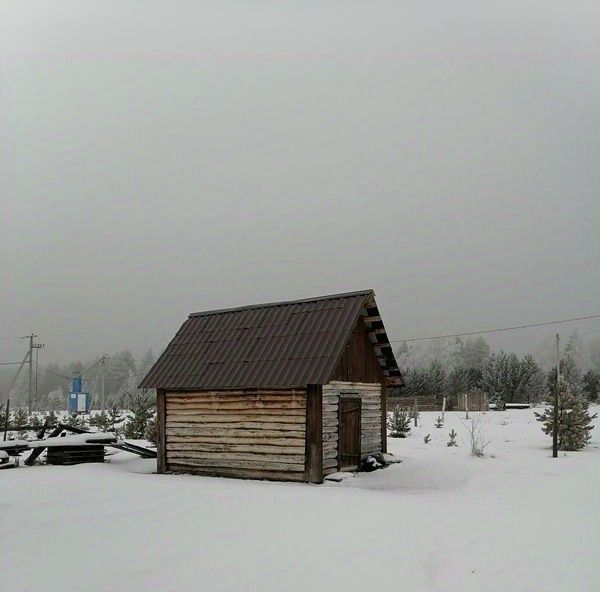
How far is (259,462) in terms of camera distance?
16984mm

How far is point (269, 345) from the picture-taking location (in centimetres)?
1819

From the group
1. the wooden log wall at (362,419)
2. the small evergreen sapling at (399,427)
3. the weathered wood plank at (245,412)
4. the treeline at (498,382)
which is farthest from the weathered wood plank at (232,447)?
the treeline at (498,382)

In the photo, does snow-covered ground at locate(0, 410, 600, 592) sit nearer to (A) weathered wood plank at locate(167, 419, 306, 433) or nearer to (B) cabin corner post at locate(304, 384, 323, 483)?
(B) cabin corner post at locate(304, 384, 323, 483)

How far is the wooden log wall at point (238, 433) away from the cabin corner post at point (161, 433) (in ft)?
0.34

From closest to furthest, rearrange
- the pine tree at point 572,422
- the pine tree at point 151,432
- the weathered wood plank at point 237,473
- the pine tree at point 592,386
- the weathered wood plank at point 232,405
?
the weathered wood plank at point 237,473 → the weathered wood plank at point 232,405 → the pine tree at point 572,422 → the pine tree at point 151,432 → the pine tree at point 592,386

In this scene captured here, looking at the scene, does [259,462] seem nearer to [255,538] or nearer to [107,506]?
[107,506]

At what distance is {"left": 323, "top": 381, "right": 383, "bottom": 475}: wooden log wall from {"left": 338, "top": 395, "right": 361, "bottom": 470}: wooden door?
0.89 ft

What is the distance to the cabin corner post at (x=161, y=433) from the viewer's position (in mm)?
19062

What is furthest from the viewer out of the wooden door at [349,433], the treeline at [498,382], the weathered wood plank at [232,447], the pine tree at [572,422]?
the treeline at [498,382]

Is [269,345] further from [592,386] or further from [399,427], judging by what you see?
[592,386]

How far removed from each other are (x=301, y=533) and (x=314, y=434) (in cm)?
625

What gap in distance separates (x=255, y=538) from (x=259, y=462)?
7544 millimetres

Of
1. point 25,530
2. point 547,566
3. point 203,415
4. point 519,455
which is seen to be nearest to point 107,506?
point 25,530

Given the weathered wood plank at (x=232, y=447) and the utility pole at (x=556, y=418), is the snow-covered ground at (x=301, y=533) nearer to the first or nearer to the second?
the weathered wood plank at (x=232, y=447)
